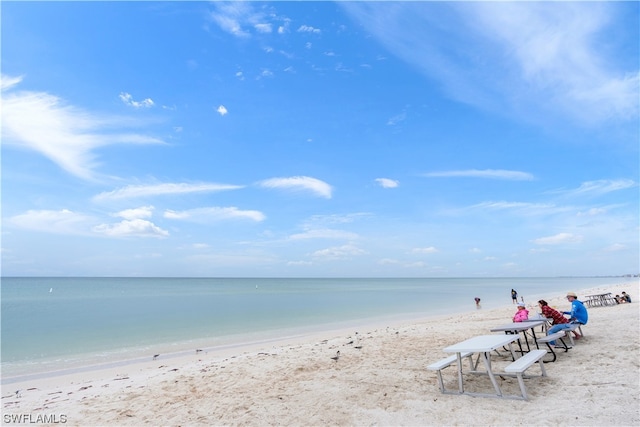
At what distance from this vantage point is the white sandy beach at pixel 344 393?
459 cm

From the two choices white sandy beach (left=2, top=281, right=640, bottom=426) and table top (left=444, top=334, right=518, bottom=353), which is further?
table top (left=444, top=334, right=518, bottom=353)

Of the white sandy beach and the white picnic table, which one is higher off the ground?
the white picnic table

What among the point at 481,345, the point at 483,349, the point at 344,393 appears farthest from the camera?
the point at 344,393

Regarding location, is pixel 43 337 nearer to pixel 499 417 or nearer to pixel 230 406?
pixel 230 406

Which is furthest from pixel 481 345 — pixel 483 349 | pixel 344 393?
pixel 344 393

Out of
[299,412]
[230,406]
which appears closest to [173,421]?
[230,406]

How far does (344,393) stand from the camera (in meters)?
5.74

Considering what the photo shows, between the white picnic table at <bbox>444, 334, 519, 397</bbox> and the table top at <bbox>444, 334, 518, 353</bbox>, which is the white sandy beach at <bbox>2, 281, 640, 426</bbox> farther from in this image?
the table top at <bbox>444, 334, 518, 353</bbox>

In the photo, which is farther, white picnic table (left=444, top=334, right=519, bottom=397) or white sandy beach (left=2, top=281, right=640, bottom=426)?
white picnic table (left=444, top=334, right=519, bottom=397)

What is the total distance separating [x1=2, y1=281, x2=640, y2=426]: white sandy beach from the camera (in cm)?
459

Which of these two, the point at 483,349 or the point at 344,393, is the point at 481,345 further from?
the point at 344,393

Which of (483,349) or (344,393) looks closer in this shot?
(483,349)

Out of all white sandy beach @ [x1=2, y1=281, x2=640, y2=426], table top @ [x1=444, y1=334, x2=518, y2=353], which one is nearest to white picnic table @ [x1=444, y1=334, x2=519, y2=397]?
table top @ [x1=444, y1=334, x2=518, y2=353]

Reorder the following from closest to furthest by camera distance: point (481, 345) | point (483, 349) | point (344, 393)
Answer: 1. point (483, 349)
2. point (481, 345)
3. point (344, 393)
